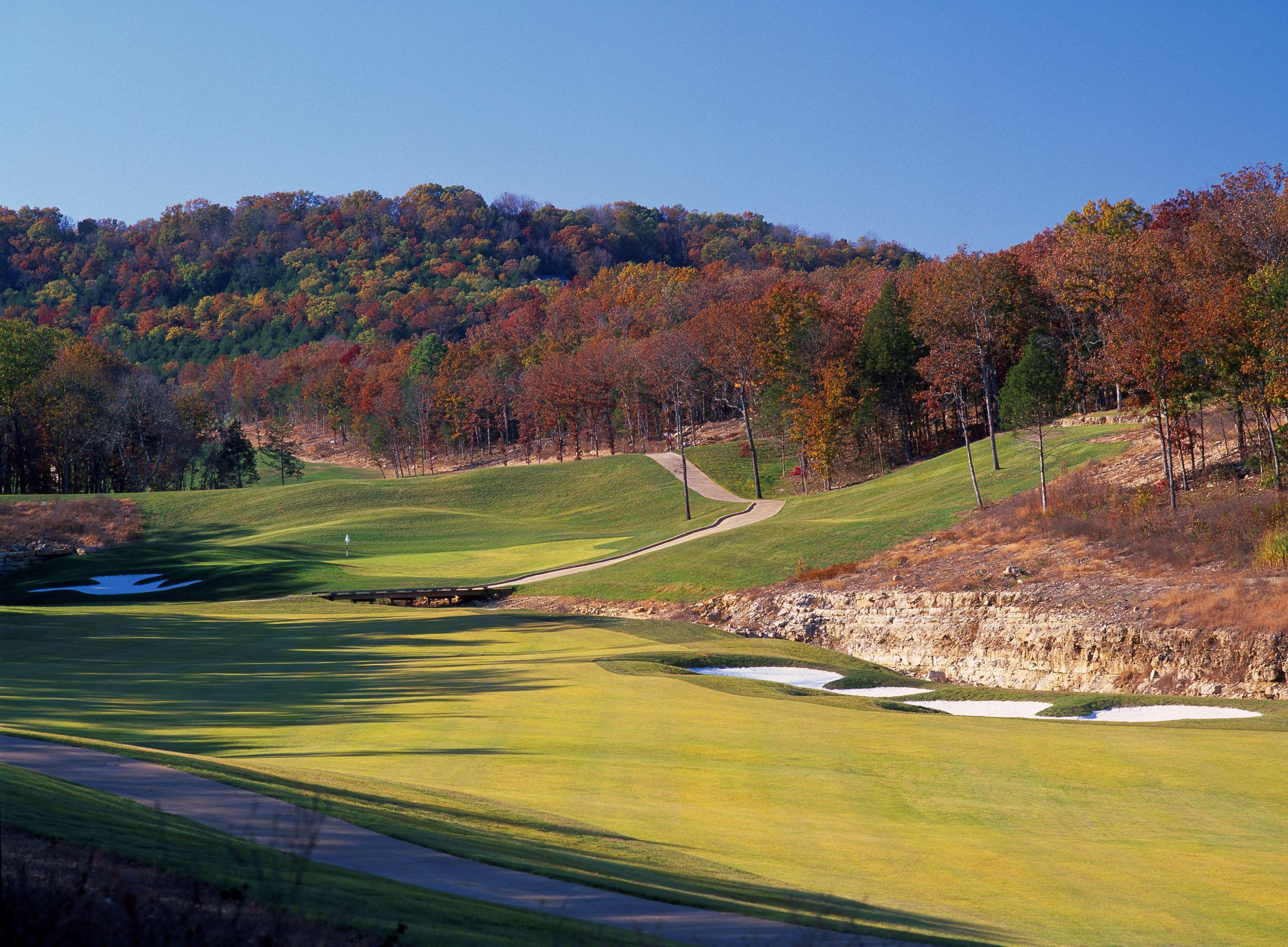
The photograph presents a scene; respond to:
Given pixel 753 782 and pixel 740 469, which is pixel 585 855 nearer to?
pixel 753 782

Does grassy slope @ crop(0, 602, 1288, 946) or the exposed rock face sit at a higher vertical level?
grassy slope @ crop(0, 602, 1288, 946)

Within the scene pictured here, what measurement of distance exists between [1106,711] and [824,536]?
76.2 feet

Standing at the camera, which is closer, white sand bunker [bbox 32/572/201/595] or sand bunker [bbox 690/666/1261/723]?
sand bunker [bbox 690/666/1261/723]

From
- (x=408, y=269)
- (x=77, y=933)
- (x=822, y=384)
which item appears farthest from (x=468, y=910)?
(x=408, y=269)

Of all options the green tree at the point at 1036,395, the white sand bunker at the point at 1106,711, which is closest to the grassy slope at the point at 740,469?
the green tree at the point at 1036,395

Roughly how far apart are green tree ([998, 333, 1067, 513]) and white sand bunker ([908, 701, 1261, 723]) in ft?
55.1

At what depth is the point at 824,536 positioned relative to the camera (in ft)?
143

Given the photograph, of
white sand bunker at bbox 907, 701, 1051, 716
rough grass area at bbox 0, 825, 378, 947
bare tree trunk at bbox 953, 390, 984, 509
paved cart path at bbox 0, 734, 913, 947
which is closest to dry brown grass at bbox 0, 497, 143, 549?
bare tree trunk at bbox 953, 390, 984, 509

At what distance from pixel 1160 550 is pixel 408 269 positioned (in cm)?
16304

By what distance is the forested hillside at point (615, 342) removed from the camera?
42750 millimetres

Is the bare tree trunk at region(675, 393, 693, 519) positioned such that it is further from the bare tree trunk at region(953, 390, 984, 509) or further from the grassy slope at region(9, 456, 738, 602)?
the bare tree trunk at region(953, 390, 984, 509)

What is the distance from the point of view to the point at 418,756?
1303 centimetres

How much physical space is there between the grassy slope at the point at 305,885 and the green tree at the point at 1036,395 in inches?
1389

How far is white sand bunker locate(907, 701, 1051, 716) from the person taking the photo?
21.1 m
